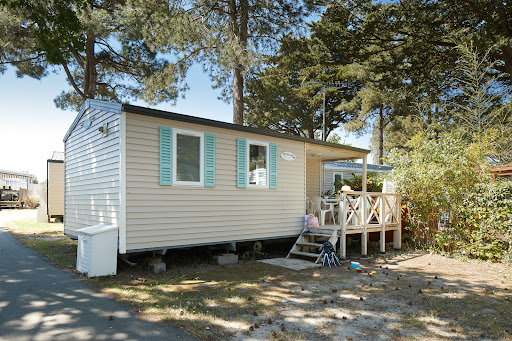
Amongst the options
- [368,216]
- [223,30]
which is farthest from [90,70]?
[368,216]

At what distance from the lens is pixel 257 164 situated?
7.44 metres

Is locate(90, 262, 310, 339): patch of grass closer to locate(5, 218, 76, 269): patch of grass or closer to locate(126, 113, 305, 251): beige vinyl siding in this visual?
locate(126, 113, 305, 251): beige vinyl siding

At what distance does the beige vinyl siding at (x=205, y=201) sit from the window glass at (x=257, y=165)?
18 cm

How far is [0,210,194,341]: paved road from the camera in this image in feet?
10.5

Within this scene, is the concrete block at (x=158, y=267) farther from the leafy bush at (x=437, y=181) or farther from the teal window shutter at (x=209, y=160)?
the leafy bush at (x=437, y=181)

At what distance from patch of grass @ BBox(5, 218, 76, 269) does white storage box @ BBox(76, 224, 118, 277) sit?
38.7 inches

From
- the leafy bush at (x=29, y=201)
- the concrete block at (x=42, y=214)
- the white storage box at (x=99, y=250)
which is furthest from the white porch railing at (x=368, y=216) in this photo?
the leafy bush at (x=29, y=201)

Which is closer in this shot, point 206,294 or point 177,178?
point 206,294

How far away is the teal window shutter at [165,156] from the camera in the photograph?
5.89 m

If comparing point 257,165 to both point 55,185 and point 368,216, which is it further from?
point 55,185

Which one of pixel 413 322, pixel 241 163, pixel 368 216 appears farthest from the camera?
pixel 368 216

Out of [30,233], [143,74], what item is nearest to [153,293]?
[30,233]

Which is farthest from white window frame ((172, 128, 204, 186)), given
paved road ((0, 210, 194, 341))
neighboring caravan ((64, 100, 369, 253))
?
paved road ((0, 210, 194, 341))

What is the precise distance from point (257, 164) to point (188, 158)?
66.6 inches
